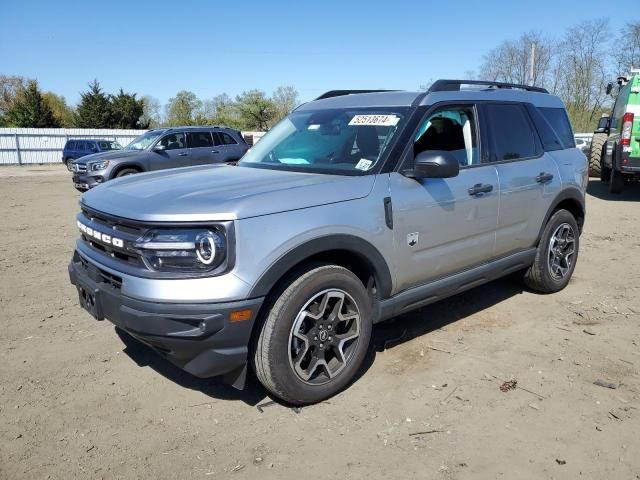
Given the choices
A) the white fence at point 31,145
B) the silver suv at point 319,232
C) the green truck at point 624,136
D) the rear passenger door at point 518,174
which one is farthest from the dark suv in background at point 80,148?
the rear passenger door at point 518,174

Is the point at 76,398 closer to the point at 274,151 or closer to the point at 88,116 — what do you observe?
the point at 274,151

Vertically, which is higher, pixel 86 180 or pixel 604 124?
pixel 604 124

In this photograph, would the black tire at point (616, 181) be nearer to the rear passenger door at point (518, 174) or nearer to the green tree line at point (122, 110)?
the rear passenger door at point (518, 174)

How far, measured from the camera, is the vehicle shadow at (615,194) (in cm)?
1208

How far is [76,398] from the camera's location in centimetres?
322

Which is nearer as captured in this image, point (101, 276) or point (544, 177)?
point (101, 276)

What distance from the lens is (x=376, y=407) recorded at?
3127 millimetres

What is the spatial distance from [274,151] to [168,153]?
31.5 feet

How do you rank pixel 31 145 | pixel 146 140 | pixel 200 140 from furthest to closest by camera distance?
pixel 31 145 → pixel 200 140 → pixel 146 140

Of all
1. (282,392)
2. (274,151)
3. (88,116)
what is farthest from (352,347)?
(88,116)

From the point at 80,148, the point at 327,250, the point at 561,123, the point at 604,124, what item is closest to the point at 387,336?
the point at 327,250

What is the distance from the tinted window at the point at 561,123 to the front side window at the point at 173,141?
10188mm

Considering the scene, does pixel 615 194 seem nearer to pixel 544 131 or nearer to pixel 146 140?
pixel 544 131

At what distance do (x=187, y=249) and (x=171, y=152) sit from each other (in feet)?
36.5
